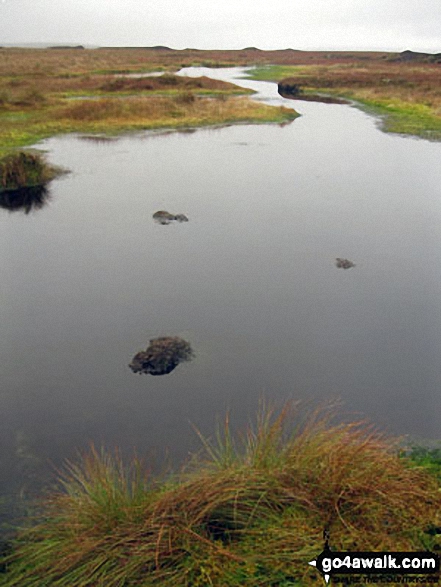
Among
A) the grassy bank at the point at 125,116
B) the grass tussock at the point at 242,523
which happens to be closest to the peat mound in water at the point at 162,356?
the grass tussock at the point at 242,523

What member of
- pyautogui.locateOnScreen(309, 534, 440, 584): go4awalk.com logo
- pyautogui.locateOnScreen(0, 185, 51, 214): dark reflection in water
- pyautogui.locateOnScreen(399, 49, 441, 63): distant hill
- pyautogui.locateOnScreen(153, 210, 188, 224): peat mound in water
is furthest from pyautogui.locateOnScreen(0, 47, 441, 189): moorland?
pyautogui.locateOnScreen(399, 49, 441, 63): distant hill

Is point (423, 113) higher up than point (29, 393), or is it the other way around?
point (423, 113)

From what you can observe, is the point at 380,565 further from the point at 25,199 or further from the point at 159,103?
the point at 159,103

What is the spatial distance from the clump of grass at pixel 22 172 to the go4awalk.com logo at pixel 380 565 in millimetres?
22925

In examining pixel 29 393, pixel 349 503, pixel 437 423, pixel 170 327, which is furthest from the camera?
pixel 170 327

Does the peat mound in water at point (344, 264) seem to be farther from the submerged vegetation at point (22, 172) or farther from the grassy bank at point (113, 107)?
the grassy bank at point (113, 107)

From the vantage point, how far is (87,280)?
14664 mm

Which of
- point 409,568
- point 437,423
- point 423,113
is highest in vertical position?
point 423,113

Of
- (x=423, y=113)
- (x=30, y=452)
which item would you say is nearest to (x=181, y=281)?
(x=30, y=452)

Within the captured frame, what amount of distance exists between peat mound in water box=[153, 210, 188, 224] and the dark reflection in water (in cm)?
530

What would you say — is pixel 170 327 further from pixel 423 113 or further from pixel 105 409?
pixel 423 113

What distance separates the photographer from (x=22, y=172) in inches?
949

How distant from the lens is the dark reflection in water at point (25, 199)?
2145 cm

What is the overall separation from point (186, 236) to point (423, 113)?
3290 centimetres
